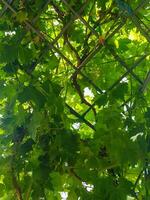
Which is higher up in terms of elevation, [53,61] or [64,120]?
[53,61]

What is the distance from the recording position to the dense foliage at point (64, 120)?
4.78ft

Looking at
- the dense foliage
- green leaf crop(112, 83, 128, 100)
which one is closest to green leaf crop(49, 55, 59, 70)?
the dense foliage

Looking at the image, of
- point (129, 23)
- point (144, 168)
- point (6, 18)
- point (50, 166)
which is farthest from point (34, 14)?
point (144, 168)

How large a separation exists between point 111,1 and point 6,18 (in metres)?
0.39

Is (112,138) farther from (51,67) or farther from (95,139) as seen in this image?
(51,67)

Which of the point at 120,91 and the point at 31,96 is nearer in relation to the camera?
the point at 31,96

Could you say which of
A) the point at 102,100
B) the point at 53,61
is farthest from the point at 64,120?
the point at 53,61

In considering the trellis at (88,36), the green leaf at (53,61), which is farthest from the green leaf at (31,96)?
the green leaf at (53,61)

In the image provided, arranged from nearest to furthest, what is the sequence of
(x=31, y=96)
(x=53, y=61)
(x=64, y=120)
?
(x=31, y=96) → (x=64, y=120) → (x=53, y=61)

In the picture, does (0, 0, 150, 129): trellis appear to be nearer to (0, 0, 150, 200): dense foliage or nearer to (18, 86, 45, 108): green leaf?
(0, 0, 150, 200): dense foliage

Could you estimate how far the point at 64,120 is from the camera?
1.56 metres

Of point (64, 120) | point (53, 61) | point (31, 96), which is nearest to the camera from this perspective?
point (31, 96)

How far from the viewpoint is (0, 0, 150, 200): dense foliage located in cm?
146

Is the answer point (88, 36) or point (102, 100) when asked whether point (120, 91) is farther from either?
point (88, 36)
